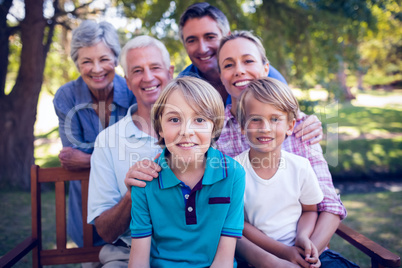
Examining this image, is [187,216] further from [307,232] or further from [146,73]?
[146,73]

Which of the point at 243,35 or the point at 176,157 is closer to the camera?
the point at 176,157

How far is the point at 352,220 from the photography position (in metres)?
4.84

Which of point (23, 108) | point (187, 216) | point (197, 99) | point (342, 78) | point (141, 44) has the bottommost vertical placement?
point (187, 216)

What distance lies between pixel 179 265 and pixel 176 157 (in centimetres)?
57

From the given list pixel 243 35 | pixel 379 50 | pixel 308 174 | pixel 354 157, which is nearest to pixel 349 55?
pixel 354 157

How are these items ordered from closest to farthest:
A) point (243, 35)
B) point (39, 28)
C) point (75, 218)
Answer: point (243, 35) → point (75, 218) → point (39, 28)

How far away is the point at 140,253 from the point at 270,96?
1159 mm

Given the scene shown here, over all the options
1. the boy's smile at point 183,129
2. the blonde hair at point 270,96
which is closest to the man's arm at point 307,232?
the blonde hair at point 270,96

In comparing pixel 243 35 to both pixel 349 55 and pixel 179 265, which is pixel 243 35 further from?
pixel 349 55

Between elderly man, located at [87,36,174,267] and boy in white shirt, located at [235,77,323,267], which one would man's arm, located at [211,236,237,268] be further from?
elderly man, located at [87,36,174,267]

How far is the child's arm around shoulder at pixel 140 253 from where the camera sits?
1654 millimetres

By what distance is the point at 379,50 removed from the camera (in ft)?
80.1

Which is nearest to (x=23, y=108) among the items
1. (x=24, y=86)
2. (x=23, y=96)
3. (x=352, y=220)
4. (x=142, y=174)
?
(x=23, y=96)

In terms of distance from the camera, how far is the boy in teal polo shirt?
1.71 m
